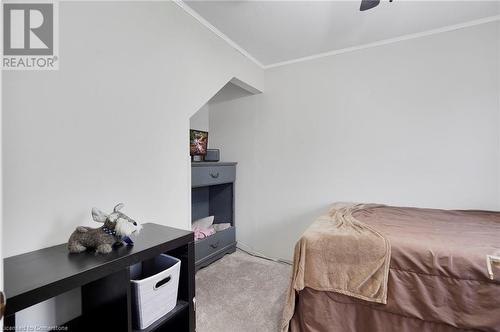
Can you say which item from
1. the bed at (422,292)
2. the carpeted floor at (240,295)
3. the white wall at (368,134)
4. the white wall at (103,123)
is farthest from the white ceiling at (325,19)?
the carpeted floor at (240,295)

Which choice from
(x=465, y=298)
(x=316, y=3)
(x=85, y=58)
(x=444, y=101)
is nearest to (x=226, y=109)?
(x=316, y=3)

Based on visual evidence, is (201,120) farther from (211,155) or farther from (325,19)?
(325,19)

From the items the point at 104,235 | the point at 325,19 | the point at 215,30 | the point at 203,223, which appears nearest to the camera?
the point at 104,235

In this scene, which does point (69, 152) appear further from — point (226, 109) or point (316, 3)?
point (226, 109)

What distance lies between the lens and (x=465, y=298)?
44.2 inches

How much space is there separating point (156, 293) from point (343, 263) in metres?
0.95

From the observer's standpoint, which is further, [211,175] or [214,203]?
[214,203]

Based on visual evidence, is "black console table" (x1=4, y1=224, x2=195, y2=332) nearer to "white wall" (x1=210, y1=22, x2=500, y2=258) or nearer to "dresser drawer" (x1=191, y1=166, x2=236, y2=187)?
"dresser drawer" (x1=191, y1=166, x2=236, y2=187)

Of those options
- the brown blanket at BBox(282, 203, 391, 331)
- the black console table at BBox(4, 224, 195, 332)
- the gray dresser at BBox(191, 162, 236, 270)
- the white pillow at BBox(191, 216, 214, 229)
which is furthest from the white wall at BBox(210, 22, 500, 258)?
the black console table at BBox(4, 224, 195, 332)

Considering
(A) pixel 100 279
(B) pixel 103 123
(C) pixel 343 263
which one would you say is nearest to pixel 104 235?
(A) pixel 100 279

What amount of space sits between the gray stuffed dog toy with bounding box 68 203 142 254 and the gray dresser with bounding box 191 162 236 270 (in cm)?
106

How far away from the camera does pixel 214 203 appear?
9.73 feet

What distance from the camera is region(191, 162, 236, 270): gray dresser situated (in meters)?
2.29

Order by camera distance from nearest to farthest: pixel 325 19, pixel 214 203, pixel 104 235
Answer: pixel 104 235, pixel 325 19, pixel 214 203
